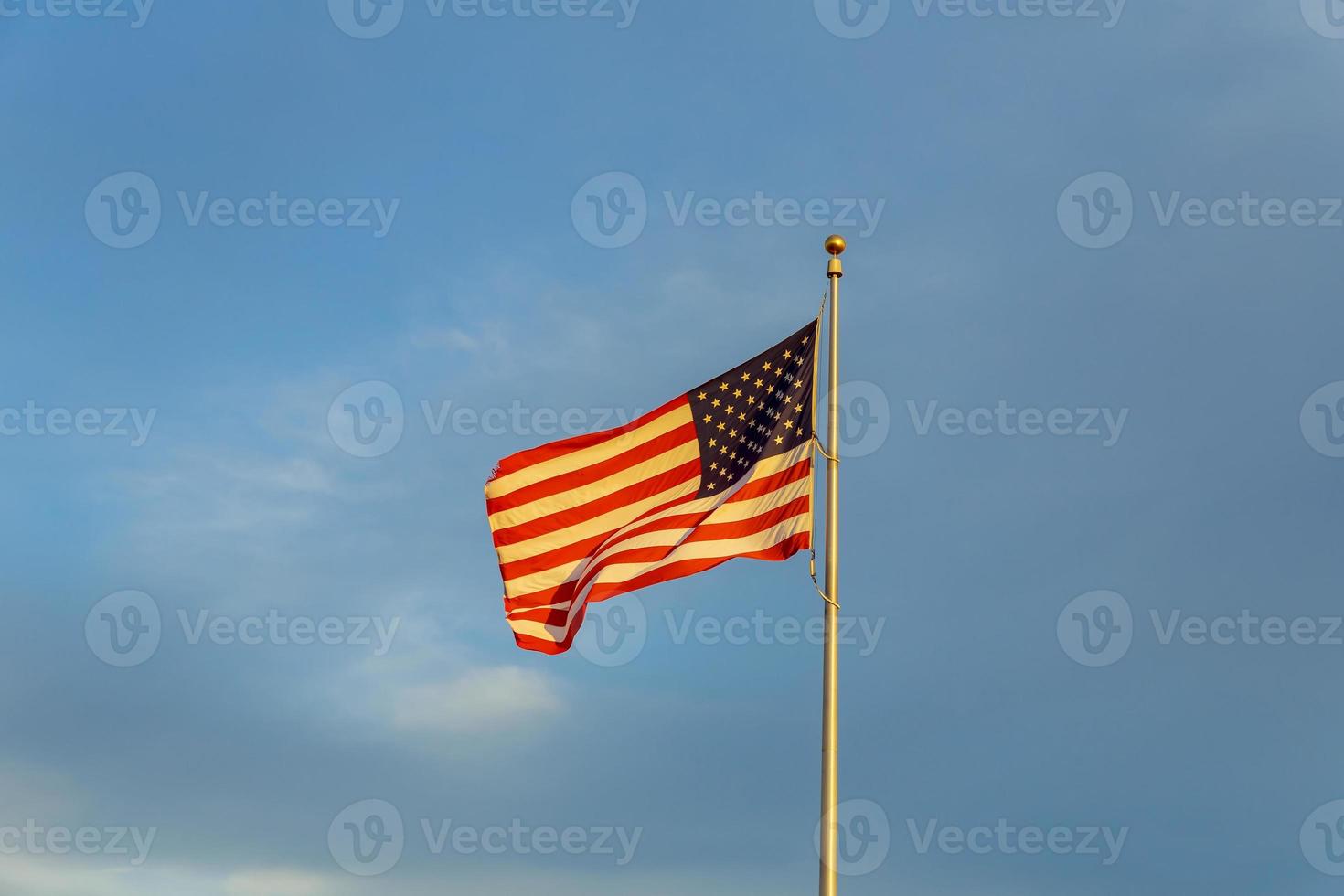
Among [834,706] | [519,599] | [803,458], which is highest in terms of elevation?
[803,458]

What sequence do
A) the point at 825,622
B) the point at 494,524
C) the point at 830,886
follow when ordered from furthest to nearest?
the point at 494,524 → the point at 825,622 → the point at 830,886

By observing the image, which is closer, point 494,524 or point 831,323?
point 831,323

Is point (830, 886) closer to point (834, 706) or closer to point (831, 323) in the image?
point (834, 706)

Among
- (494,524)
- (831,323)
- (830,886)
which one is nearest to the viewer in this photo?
(830,886)

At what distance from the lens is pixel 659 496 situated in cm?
2227

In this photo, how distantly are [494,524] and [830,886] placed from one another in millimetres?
7841

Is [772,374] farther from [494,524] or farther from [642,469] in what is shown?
[494,524]

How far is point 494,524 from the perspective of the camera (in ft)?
74.9

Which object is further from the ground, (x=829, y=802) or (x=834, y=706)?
(x=834, y=706)

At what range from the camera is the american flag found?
70.0 ft

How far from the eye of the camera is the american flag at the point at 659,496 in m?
21.3

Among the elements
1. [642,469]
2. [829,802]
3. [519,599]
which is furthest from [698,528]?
[829,802]

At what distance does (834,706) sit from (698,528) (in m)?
3.64

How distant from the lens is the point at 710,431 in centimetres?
2211
